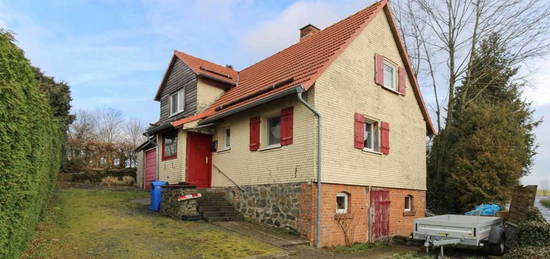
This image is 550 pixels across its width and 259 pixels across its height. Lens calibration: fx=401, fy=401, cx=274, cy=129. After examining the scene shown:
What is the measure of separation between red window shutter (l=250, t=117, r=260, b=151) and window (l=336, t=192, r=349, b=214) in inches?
123

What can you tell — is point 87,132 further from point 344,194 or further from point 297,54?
point 344,194

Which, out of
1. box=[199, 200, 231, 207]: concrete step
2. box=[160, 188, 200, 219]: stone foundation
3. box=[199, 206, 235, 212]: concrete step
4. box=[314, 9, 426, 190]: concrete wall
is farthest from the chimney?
box=[160, 188, 200, 219]: stone foundation

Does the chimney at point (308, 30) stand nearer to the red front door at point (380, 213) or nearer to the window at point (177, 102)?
the window at point (177, 102)

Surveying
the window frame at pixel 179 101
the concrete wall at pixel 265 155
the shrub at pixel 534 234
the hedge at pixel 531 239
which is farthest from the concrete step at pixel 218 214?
the shrub at pixel 534 234

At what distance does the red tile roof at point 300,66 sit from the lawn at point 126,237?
4.15 m

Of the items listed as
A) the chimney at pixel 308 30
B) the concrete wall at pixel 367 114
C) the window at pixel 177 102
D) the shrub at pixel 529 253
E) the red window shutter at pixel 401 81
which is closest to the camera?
the shrub at pixel 529 253

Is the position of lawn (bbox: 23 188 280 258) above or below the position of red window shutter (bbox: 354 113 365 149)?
below

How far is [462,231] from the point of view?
34.9 feet

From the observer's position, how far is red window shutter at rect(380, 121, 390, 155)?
47.2 feet

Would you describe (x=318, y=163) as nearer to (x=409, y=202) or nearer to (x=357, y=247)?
(x=357, y=247)

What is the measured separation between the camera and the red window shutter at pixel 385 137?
14.4 meters

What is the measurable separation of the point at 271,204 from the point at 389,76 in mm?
7188

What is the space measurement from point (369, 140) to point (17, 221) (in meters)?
11.3

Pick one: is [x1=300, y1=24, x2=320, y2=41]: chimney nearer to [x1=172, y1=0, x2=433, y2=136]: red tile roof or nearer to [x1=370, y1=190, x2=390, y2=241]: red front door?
[x1=172, y1=0, x2=433, y2=136]: red tile roof
